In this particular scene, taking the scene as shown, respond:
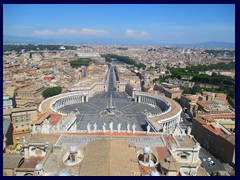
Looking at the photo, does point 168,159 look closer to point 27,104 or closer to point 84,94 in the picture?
point 27,104

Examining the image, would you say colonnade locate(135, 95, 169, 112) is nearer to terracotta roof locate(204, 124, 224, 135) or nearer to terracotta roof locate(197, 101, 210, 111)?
terracotta roof locate(197, 101, 210, 111)

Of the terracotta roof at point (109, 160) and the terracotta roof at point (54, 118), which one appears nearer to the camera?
the terracotta roof at point (109, 160)

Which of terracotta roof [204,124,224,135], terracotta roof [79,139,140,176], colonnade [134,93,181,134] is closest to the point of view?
terracotta roof [79,139,140,176]

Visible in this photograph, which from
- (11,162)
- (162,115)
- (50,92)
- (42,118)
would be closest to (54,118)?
(42,118)

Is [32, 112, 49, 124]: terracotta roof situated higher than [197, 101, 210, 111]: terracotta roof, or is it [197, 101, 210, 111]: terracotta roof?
[197, 101, 210, 111]: terracotta roof

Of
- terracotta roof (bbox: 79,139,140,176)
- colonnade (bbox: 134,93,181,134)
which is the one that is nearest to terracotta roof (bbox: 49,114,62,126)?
colonnade (bbox: 134,93,181,134)

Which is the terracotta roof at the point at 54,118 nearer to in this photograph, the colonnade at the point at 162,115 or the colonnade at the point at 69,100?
the colonnade at the point at 162,115

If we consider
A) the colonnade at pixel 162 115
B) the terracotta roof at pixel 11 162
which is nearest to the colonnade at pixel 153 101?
the colonnade at pixel 162 115

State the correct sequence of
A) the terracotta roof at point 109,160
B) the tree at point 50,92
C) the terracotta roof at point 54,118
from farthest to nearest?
1. the tree at point 50,92
2. the terracotta roof at point 54,118
3. the terracotta roof at point 109,160

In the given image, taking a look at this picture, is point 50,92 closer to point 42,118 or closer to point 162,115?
point 42,118

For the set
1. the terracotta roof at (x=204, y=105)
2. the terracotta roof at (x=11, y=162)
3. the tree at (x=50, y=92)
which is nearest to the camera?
the terracotta roof at (x=11, y=162)
